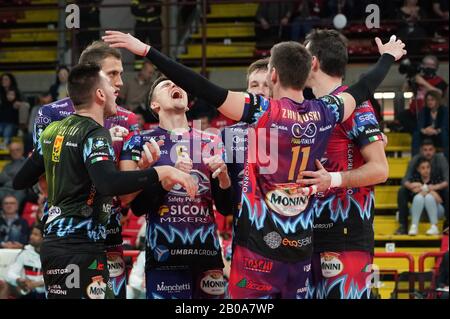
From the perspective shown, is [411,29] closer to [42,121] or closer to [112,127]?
[112,127]

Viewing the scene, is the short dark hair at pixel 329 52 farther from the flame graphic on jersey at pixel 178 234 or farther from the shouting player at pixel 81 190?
the flame graphic on jersey at pixel 178 234

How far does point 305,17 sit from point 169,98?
32.8ft

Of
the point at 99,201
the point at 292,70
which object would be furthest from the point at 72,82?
the point at 292,70

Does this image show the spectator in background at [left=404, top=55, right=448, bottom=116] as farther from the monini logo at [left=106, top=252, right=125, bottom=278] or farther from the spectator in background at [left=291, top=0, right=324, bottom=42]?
the monini logo at [left=106, top=252, right=125, bottom=278]

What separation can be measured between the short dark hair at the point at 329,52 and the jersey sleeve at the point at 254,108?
2.97 ft

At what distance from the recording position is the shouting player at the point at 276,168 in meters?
6.23

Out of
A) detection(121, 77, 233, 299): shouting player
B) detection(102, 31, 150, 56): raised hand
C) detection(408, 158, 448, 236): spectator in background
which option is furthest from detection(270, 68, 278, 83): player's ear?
detection(408, 158, 448, 236): spectator in background

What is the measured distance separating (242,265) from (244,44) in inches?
473

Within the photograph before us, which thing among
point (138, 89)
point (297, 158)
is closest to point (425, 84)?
point (138, 89)

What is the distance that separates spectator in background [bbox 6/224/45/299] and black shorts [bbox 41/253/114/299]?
602 cm

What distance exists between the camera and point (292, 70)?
6387 mm

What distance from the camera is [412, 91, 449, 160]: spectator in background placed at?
51.3 feet

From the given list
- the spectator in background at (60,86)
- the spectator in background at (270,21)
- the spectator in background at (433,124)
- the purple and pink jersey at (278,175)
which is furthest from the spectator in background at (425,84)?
the purple and pink jersey at (278,175)
